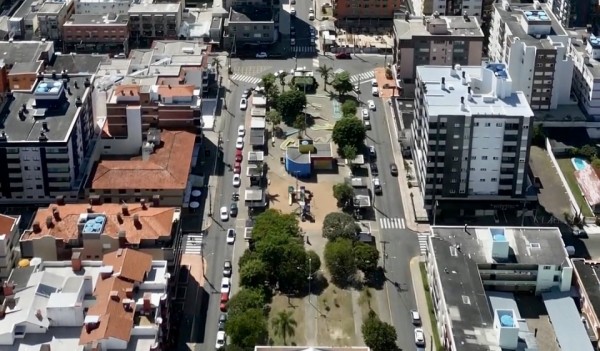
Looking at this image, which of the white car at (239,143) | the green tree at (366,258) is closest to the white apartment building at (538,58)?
the white car at (239,143)

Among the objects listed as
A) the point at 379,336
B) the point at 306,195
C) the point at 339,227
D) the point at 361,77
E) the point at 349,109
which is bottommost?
the point at 379,336

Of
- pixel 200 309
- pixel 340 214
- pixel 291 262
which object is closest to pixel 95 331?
pixel 200 309

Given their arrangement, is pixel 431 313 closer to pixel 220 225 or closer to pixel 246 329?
pixel 246 329

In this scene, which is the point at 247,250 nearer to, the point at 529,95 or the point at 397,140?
the point at 397,140

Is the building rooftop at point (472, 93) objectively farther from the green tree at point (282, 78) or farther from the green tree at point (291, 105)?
the green tree at point (282, 78)

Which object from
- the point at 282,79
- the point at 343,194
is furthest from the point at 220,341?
the point at 282,79

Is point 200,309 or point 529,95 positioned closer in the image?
point 200,309
